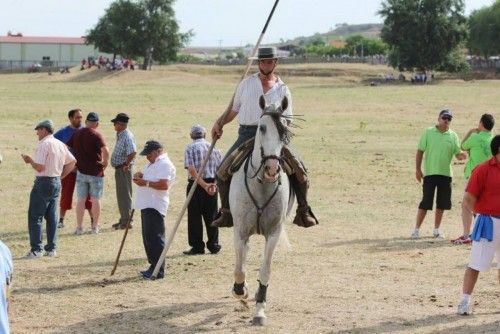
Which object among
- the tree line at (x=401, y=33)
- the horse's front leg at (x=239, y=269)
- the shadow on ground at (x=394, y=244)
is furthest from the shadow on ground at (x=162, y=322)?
the tree line at (x=401, y=33)

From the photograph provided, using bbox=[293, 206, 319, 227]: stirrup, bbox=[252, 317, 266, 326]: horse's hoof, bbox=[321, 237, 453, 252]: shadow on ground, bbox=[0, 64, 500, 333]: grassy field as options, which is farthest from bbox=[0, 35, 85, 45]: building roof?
bbox=[252, 317, 266, 326]: horse's hoof

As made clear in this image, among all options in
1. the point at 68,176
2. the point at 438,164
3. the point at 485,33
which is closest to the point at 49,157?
the point at 68,176

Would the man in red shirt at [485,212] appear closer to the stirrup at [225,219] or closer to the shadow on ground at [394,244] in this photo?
the stirrup at [225,219]

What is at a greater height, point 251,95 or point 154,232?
point 251,95

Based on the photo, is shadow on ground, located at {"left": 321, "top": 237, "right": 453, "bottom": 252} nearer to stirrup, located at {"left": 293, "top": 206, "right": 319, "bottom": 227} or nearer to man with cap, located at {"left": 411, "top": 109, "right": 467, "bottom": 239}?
man with cap, located at {"left": 411, "top": 109, "right": 467, "bottom": 239}

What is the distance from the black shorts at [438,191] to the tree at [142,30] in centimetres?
9716

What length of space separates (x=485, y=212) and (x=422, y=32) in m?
92.6

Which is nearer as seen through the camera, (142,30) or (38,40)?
(142,30)

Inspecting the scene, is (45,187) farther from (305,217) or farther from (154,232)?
(305,217)

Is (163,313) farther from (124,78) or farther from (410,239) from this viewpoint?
(124,78)

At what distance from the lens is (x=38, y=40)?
520 ft

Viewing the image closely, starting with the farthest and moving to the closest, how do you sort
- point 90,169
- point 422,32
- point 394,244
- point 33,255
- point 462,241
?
1. point 422,32
2. point 90,169
3. point 394,244
4. point 462,241
5. point 33,255

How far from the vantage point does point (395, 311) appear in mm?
11469

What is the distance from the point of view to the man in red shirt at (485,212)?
1084 centimetres
